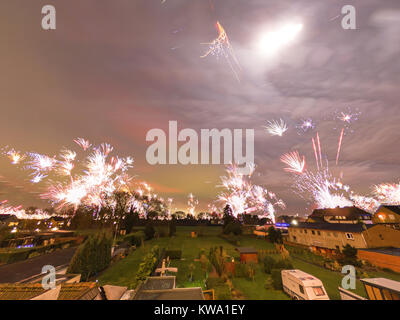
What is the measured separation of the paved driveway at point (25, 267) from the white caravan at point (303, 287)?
30.2m

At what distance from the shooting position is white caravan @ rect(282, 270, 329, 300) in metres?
13.8

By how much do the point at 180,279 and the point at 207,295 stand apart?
23.7 ft

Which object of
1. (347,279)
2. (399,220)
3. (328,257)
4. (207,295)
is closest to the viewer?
(207,295)

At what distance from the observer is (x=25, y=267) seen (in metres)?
23.4

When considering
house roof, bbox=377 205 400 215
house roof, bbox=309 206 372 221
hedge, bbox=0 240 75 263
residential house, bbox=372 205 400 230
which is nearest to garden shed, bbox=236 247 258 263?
hedge, bbox=0 240 75 263

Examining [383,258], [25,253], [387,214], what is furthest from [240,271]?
[387,214]

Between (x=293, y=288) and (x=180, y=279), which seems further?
(x=180, y=279)

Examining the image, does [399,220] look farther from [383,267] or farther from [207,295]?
[207,295]

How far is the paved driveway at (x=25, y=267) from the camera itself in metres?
19.7

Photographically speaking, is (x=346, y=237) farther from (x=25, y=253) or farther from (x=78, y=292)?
(x=25, y=253)
